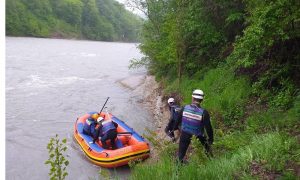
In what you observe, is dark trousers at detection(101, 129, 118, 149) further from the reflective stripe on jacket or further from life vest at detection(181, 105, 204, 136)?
life vest at detection(181, 105, 204, 136)

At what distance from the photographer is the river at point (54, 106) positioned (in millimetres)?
10461

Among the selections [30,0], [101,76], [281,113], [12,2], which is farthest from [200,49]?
[30,0]

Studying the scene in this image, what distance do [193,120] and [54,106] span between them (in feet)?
39.5

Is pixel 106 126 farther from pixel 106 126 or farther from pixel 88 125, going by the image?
pixel 88 125

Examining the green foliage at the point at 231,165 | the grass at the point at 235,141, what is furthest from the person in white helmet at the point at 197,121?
the green foliage at the point at 231,165

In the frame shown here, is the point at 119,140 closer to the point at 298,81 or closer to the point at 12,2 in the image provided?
the point at 298,81

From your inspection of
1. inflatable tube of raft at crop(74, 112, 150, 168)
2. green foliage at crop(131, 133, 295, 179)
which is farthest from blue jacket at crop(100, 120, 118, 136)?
green foliage at crop(131, 133, 295, 179)

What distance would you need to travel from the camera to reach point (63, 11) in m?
91.6

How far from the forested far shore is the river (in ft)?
135

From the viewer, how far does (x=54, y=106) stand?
17719mm

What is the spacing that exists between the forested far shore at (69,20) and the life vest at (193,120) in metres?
63.2

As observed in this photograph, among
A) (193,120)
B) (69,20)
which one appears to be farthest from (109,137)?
(69,20)

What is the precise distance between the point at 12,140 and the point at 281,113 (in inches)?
351

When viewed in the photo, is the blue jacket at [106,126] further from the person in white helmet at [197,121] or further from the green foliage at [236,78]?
the person in white helmet at [197,121]
